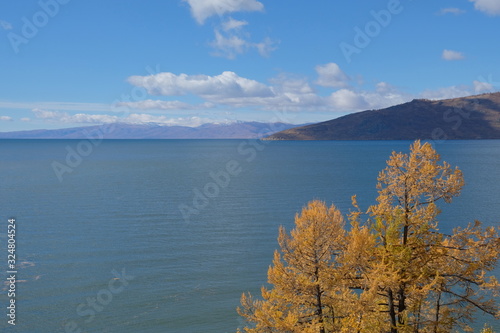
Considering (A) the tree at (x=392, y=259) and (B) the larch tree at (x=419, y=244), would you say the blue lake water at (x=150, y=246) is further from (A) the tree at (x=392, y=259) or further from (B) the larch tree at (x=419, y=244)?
(B) the larch tree at (x=419, y=244)

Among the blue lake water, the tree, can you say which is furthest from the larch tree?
the blue lake water

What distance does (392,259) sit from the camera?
16.7 metres

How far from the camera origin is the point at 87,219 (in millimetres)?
58062

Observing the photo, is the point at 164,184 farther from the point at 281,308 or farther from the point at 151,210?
the point at 281,308

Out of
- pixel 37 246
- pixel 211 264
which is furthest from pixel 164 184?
pixel 211 264

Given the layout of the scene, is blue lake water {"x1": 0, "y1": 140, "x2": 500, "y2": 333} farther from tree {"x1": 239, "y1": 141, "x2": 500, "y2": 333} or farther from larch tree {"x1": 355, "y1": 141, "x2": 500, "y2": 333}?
larch tree {"x1": 355, "y1": 141, "x2": 500, "y2": 333}

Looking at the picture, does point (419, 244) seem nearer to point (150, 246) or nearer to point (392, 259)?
point (392, 259)

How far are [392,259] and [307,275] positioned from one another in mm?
3818

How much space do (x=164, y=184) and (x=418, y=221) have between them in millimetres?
83284

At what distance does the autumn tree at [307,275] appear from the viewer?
17.8 m

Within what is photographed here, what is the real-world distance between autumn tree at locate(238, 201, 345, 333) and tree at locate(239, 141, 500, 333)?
0.15 ft

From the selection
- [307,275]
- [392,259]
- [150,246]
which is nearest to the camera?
[392,259]

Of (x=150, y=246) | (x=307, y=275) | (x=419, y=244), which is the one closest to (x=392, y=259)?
(x=419, y=244)

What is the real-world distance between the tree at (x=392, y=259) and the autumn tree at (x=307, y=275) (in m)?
0.05
